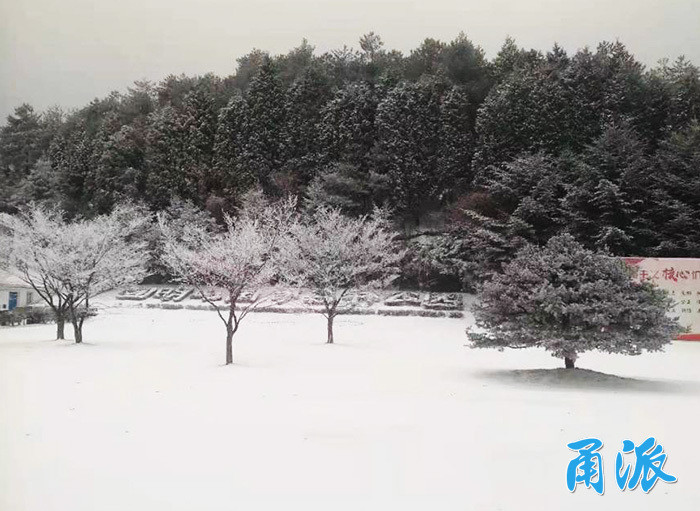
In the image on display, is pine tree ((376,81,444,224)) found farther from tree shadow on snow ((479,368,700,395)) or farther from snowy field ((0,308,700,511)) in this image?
tree shadow on snow ((479,368,700,395))

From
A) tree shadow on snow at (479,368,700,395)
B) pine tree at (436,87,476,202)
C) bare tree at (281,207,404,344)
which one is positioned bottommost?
tree shadow on snow at (479,368,700,395)

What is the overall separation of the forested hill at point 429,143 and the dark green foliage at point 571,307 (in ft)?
23.1

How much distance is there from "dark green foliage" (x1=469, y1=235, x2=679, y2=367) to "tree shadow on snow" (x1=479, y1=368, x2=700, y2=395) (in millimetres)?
235

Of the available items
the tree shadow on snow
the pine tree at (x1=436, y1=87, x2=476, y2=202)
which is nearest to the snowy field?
the tree shadow on snow

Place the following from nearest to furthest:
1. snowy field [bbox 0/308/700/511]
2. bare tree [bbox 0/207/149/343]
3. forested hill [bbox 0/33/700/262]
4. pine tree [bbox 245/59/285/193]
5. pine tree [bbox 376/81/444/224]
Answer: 1. snowy field [bbox 0/308/700/511]
2. bare tree [bbox 0/207/149/343]
3. forested hill [bbox 0/33/700/262]
4. pine tree [bbox 376/81/444/224]
5. pine tree [bbox 245/59/285/193]

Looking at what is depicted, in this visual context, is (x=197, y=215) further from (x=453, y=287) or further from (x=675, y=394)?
(x=675, y=394)

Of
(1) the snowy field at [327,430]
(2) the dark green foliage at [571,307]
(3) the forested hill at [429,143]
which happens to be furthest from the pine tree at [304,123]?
(2) the dark green foliage at [571,307]

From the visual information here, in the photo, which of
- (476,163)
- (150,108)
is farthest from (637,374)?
(150,108)

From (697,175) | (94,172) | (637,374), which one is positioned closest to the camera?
(637,374)

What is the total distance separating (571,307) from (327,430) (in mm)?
3134

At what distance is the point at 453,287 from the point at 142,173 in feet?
37.8

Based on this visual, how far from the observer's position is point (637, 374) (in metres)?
6.66

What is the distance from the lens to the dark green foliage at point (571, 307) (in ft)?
18.4

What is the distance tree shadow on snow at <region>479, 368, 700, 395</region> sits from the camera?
18.2ft
